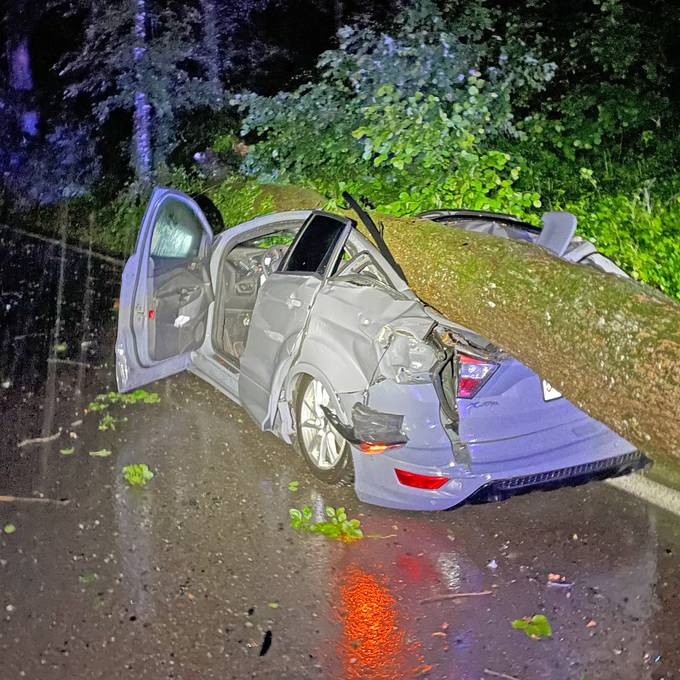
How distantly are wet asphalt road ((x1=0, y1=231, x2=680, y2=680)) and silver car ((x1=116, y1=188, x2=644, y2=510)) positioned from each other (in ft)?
0.96

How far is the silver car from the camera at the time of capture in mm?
4113

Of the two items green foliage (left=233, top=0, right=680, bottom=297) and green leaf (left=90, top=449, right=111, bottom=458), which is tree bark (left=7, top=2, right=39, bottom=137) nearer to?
green foliage (left=233, top=0, right=680, bottom=297)

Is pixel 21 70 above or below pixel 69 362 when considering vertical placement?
below

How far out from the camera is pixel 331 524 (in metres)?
4.41

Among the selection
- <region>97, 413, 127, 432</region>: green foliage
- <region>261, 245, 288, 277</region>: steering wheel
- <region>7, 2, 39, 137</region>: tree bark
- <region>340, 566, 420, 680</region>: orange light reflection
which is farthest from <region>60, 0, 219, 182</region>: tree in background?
<region>340, 566, 420, 680</region>: orange light reflection

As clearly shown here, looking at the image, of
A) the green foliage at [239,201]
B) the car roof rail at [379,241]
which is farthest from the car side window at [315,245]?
the green foliage at [239,201]

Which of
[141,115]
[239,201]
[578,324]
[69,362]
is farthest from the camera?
[141,115]

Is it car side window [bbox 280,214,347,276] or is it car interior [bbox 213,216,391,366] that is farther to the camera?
car interior [bbox 213,216,391,366]

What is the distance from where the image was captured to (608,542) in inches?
163

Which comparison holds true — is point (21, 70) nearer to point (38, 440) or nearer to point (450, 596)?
point (38, 440)

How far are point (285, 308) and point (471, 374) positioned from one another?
139 centimetres

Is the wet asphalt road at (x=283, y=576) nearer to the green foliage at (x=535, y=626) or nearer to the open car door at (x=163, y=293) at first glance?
the green foliage at (x=535, y=626)

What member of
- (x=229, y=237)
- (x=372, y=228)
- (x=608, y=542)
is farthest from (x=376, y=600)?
(x=229, y=237)

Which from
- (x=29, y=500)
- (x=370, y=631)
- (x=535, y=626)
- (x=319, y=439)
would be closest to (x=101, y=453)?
(x=29, y=500)
